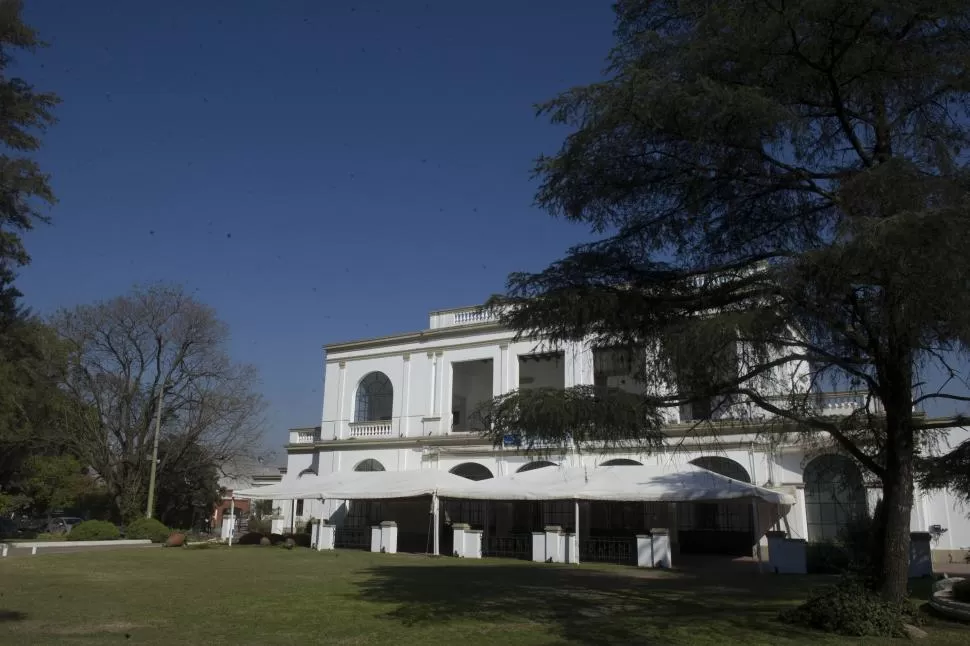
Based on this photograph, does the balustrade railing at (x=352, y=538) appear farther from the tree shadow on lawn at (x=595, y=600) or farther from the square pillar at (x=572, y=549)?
the tree shadow on lawn at (x=595, y=600)

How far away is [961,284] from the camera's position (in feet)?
22.5

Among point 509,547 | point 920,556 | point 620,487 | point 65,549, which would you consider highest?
point 620,487

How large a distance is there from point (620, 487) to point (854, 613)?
40.3 ft

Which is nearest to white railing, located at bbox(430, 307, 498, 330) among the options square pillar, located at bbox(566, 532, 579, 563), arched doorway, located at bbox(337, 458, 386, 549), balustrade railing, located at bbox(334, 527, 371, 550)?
arched doorway, located at bbox(337, 458, 386, 549)

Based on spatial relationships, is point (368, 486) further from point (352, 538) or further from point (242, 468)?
point (242, 468)

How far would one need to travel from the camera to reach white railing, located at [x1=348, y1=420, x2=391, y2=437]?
107 feet

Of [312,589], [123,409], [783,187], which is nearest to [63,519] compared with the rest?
[123,409]

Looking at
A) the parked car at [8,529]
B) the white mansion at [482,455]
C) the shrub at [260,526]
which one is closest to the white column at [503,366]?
the white mansion at [482,455]

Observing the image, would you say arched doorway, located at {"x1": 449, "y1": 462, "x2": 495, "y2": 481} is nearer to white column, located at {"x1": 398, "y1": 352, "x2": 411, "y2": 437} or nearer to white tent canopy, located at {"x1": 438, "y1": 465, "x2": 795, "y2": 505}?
white column, located at {"x1": 398, "y1": 352, "x2": 411, "y2": 437}

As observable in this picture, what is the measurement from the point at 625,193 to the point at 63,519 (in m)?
38.1

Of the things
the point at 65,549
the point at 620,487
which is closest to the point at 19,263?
the point at 65,549

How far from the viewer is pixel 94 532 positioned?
92.7 ft

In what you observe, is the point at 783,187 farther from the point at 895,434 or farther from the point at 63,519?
the point at 63,519

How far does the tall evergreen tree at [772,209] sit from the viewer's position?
7.50 metres
